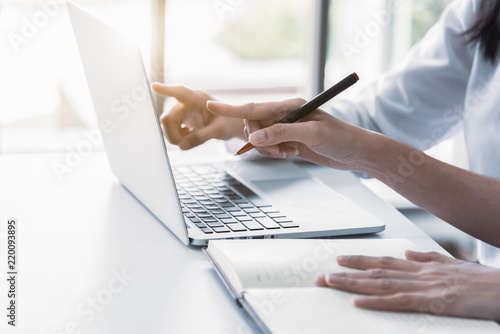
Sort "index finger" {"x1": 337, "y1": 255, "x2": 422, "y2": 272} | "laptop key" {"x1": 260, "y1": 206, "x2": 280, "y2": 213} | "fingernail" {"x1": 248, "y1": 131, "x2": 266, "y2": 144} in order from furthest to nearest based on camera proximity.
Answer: "laptop key" {"x1": 260, "y1": 206, "x2": 280, "y2": 213} → "fingernail" {"x1": 248, "y1": 131, "x2": 266, "y2": 144} → "index finger" {"x1": 337, "y1": 255, "x2": 422, "y2": 272}

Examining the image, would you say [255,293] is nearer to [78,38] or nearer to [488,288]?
[488,288]

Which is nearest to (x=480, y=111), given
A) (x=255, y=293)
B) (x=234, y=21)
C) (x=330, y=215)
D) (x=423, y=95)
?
(x=423, y=95)

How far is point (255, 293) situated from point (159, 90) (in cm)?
52

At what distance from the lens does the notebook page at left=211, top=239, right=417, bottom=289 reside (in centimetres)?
63

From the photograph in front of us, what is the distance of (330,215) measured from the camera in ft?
2.91

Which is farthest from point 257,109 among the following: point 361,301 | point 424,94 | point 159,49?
point 159,49

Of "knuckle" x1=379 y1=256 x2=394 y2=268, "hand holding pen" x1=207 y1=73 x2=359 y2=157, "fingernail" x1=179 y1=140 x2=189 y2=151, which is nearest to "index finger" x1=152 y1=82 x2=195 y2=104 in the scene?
"fingernail" x1=179 y1=140 x2=189 y2=151

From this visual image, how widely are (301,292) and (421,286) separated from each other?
126 mm

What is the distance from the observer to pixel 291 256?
0.68 metres

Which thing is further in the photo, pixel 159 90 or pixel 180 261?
pixel 159 90

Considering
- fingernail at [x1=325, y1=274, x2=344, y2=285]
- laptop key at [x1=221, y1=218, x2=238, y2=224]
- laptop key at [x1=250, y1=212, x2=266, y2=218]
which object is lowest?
laptop key at [x1=250, y1=212, x2=266, y2=218]

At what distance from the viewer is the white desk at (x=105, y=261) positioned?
1.97 ft

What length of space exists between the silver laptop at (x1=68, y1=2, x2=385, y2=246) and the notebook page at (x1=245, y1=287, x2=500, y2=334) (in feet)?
0.68

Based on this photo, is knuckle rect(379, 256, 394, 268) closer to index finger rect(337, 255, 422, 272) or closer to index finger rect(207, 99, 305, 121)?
index finger rect(337, 255, 422, 272)
